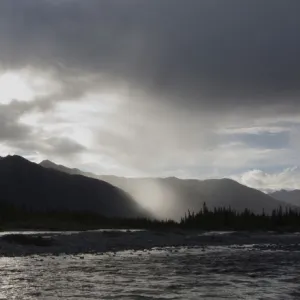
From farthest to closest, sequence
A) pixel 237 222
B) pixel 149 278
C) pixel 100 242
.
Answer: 1. pixel 237 222
2. pixel 100 242
3. pixel 149 278

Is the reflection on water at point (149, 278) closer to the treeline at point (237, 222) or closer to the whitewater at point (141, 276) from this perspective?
the whitewater at point (141, 276)

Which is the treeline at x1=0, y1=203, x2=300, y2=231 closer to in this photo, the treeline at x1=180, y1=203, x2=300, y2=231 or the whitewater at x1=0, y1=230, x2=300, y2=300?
the treeline at x1=180, y1=203, x2=300, y2=231

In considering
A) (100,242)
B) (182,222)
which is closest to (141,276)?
(100,242)

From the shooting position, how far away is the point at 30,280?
21.4m

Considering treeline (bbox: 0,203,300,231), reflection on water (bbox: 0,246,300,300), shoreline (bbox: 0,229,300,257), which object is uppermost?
treeline (bbox: 0,203,300,231)

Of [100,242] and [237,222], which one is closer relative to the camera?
[100,242]

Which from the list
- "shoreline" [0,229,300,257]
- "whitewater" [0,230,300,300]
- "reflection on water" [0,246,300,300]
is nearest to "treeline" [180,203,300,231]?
"shoreline" [0,229,300,257]

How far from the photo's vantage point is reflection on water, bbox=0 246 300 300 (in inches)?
715

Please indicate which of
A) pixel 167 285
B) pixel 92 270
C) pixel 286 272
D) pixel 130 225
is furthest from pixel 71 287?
pixel 130 225

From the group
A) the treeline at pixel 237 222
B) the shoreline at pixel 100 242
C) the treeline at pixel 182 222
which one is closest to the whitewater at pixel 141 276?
the shoreline at pixel 100 242

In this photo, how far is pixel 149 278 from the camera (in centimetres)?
2231

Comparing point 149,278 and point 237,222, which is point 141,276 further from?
point 237,222

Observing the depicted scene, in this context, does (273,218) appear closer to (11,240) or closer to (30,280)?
(11,240)

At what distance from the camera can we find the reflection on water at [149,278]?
18.2m
